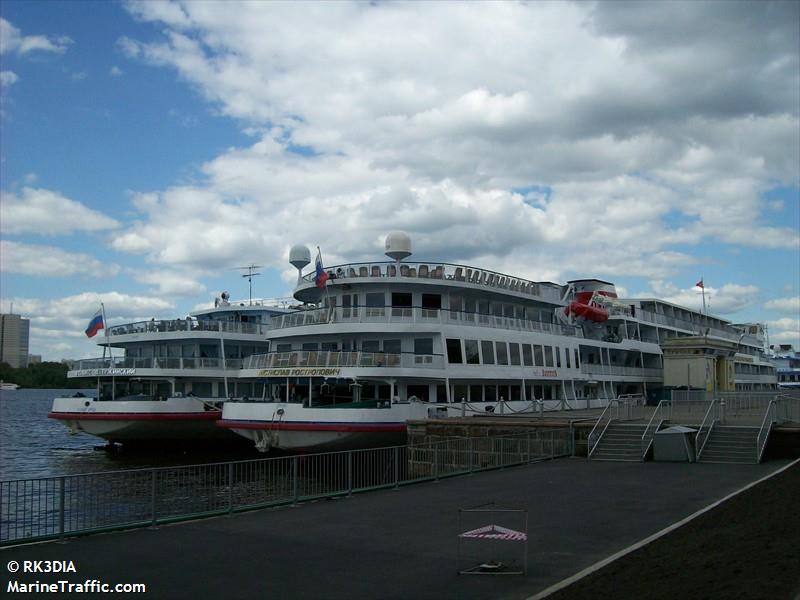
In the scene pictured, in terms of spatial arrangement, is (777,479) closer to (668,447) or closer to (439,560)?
(668,447)

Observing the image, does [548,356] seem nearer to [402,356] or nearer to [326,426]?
[402,356]

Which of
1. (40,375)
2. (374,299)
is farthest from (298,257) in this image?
(40,375)

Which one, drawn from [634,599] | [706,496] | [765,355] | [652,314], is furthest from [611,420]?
[765,355]

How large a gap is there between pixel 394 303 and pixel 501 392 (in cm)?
711

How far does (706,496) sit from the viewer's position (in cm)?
1650

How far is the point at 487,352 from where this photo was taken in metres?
35.2

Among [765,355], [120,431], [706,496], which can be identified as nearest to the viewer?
[706,496]

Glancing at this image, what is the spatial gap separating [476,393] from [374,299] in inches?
260

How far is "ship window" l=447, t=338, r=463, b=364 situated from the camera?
108 feet

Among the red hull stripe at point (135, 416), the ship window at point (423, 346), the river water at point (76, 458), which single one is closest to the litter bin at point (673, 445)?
the ship window at point (423, 346)

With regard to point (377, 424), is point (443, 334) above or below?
above

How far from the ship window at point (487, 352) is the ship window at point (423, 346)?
3.11 m

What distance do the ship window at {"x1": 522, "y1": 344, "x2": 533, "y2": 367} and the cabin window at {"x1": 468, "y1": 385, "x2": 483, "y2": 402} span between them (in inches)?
120

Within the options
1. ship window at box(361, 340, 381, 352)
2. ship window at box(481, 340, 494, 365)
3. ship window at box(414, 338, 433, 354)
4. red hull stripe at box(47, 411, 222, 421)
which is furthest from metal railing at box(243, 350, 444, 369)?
red hull stripe at box(47, 411, 222, 421)
